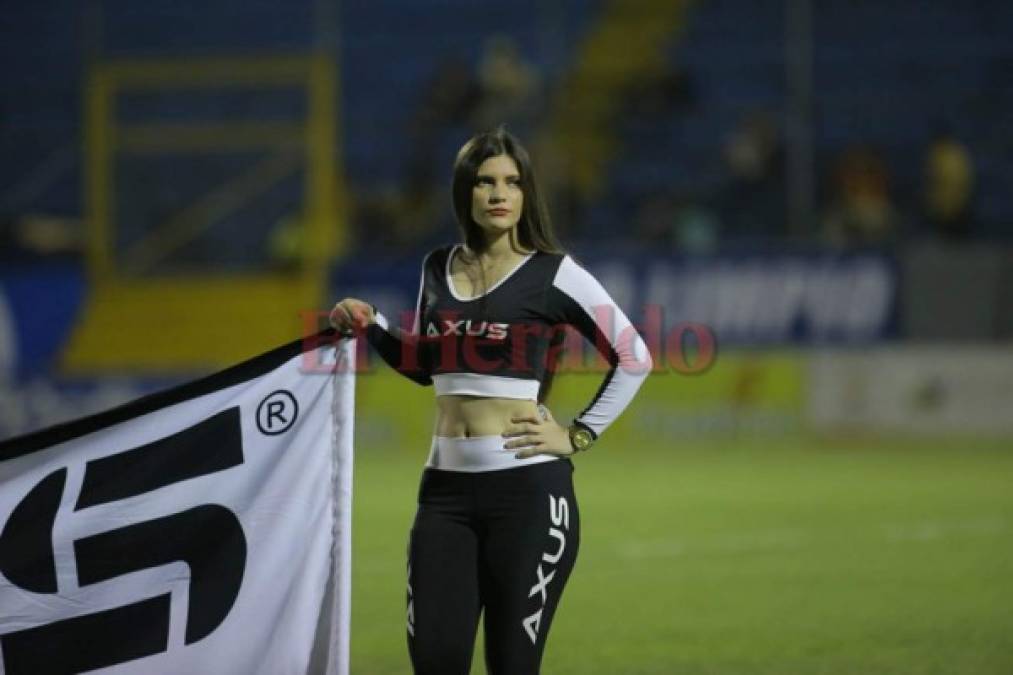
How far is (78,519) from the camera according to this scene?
5.98 metres

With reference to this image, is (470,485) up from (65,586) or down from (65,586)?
up

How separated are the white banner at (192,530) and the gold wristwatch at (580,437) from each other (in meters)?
0.87

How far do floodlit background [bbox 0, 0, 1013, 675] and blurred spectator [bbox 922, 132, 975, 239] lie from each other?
4cm

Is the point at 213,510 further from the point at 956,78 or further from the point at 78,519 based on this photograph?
the point at 956,78

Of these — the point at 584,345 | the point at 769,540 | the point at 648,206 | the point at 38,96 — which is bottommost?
the point at 769,540

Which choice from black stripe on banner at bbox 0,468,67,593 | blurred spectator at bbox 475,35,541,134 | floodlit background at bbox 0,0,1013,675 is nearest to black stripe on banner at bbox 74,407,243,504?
black stripe on banner at bbox 0,468,67,593

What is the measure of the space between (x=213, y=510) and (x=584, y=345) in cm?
1235

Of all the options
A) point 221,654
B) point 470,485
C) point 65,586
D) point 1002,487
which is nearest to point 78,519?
point 65,586

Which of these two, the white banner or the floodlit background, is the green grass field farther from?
the white banner

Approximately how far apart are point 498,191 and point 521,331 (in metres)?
0.46

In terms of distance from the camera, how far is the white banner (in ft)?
19.4

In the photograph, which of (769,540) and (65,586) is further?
(769,540)

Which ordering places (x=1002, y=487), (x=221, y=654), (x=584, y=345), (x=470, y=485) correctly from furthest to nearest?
(x=584, y=345) → (x=1002, y=487) → (x=221, y=654) → (x=470, y=485)

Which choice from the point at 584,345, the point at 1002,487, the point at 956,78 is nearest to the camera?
the point at 1002,487
